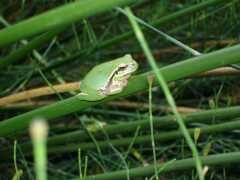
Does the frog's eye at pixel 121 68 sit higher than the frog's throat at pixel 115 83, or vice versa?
the frog's eye at pixel 121 68

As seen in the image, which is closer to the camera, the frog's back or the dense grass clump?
the dense grass clump

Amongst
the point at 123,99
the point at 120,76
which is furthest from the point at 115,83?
the point at 123,99

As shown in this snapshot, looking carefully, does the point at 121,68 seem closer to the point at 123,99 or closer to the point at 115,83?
the point at 115,83

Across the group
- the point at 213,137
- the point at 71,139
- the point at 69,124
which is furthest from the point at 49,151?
the point at 213,137

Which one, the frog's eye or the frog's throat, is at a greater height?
the frog's eye

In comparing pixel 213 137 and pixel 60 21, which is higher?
pixel 213 137

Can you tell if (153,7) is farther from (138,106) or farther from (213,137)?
(213,137)
